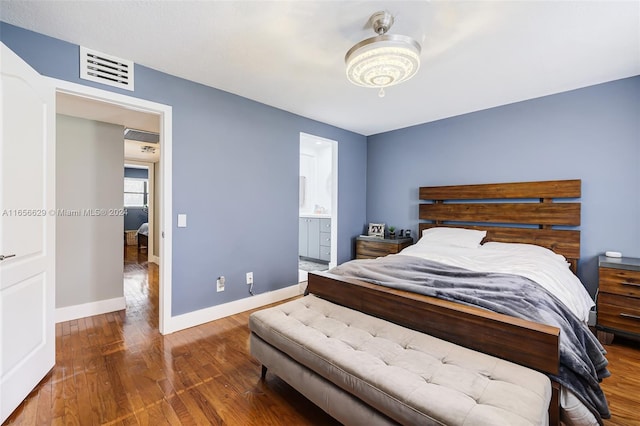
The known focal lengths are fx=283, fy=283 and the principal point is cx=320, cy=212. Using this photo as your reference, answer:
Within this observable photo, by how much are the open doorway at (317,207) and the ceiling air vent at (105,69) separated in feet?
8.70

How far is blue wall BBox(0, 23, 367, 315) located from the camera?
258 cm

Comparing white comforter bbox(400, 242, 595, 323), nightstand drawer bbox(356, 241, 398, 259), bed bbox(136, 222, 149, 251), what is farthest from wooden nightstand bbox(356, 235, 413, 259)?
bed bbox(136, 222, 149, 251)

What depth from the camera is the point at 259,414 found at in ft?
5.44

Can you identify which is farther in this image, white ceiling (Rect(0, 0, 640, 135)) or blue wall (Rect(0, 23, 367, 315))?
blue wall (Rect(0, 23, 367, 315))

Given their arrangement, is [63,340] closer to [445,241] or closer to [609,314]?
[445,241]

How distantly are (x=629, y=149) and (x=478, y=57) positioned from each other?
1.83 metres

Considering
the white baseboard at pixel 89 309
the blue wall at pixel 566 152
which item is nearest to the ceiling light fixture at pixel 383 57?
the blue wall at pixel 566 152

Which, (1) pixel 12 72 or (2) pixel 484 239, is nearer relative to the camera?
(1) pixel 12 72

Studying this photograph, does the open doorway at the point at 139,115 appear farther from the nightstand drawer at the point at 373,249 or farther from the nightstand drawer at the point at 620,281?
the nightstand drawer at the point at 620,281

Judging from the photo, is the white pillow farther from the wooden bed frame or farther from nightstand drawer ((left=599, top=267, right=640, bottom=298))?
nightstand drawer ((left=599, top=267, right=640, bottom=298))

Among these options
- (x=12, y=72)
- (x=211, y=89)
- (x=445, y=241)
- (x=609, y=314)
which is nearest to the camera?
(x=12, y=72)

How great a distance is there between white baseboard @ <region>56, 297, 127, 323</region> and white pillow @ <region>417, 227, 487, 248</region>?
3.69 m

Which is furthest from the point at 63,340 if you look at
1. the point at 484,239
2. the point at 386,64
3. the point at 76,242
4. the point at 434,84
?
the point at 484,239

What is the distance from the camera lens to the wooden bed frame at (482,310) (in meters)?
1.38
